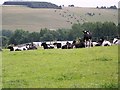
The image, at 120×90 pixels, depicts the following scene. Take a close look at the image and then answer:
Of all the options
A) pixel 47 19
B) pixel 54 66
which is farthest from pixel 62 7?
pixel 54 66

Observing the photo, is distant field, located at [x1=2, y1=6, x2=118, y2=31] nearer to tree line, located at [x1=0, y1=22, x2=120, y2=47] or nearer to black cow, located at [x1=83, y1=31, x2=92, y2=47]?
tree line, located at [x1=0, y1=22, x2=120, y2=47]

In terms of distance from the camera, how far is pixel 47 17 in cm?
14725

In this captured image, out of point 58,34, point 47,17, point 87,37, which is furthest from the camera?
point 47,17

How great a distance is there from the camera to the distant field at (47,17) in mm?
138500

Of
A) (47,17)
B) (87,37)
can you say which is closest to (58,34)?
(47,17)

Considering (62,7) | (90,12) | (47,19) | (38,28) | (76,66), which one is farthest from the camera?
(62,7)

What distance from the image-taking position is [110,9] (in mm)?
172375

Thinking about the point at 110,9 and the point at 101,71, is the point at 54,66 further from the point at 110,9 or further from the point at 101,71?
the point at 110,9

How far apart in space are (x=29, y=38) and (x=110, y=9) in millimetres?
68635

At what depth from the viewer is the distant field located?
13850 centimetres

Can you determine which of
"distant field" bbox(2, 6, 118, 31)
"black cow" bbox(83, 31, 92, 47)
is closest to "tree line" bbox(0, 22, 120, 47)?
"distant field" bbox(2, 6, 118, 31)

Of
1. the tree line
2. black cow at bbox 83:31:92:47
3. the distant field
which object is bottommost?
the tree line

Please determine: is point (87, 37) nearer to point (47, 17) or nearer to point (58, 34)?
point (58, 34)

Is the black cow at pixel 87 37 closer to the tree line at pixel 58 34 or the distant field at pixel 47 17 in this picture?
the tree line at pixel 58 34
